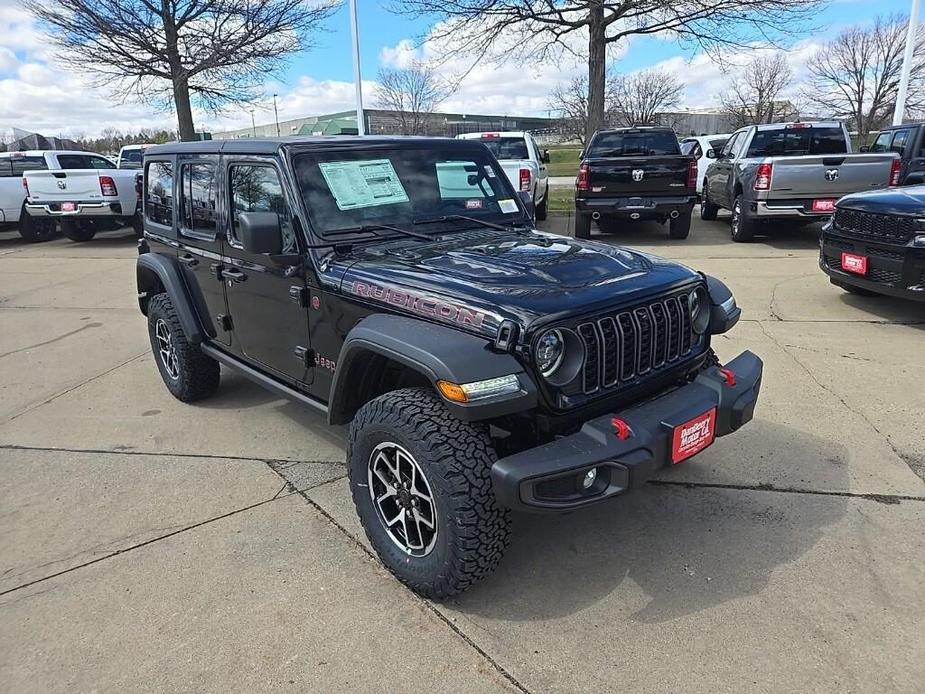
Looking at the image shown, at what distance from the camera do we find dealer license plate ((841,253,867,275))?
237 inches

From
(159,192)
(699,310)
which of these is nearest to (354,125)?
(159,192)

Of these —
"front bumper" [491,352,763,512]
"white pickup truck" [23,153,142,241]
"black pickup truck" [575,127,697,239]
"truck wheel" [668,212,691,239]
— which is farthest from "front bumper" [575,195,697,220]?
"white pickup truck" [23,153,142,241]

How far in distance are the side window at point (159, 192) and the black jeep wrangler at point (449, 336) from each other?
1.71ft

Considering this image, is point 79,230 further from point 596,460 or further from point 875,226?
point 596,460

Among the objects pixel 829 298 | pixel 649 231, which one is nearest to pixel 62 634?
pixel 829 298

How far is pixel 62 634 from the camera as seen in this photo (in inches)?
102

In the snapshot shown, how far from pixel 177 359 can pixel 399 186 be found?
2.23m

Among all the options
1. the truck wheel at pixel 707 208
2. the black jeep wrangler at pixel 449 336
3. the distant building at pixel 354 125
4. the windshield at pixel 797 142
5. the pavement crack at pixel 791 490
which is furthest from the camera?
the distant building at pixel 354 125

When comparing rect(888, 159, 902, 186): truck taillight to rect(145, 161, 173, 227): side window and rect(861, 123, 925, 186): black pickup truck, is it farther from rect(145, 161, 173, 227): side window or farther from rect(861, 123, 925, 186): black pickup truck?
rect(145, 161, 173, 227): side window

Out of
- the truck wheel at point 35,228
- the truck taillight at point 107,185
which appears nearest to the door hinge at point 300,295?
the truck taillight at point 107,185

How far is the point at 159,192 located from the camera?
4.76m

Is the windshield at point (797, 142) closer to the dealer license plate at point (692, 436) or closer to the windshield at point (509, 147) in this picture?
the windshield at point (509, 147)

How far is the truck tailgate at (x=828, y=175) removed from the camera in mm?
9484

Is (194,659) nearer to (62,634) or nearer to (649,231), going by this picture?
(62,634)
